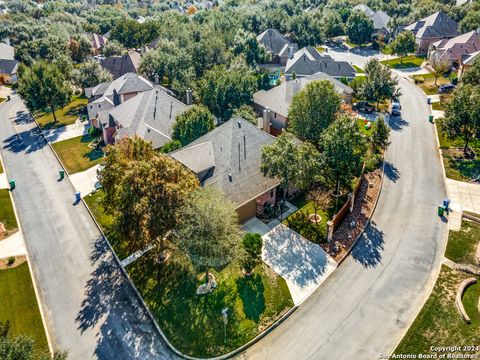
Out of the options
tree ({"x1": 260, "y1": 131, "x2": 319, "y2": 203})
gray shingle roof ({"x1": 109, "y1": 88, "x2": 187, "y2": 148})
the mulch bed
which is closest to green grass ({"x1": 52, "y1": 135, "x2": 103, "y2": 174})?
gray shingle roof ({"x1": 109, "y1": 88, "x2": 187, "y2": 148})

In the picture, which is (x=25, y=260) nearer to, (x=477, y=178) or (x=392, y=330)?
(x=392, y=330)

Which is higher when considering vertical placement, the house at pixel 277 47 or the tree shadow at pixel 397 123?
the house at pixel 277 47

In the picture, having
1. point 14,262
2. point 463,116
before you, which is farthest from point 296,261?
point 463,116

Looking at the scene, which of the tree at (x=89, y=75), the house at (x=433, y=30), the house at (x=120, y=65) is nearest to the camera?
the tree at (x=89, y=75)

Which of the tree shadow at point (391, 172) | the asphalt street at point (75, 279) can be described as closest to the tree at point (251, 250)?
the asphalt street at point (75, 279)

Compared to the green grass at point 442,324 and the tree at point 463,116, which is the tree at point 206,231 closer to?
the green grass at point 442,324

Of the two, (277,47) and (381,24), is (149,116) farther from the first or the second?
(381,24)

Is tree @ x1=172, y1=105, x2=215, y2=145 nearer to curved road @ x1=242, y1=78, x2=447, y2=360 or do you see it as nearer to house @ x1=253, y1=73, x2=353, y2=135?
house @ x1=253, y1=73, x2=353, y2=135
